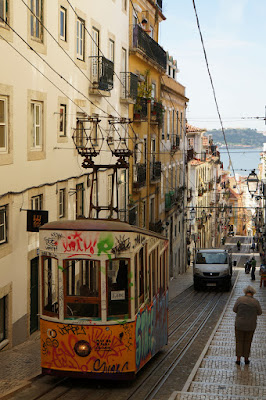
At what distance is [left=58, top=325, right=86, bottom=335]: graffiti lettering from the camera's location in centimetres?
1021

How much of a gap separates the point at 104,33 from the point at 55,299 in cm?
1675

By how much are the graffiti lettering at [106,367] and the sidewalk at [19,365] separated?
124 cm

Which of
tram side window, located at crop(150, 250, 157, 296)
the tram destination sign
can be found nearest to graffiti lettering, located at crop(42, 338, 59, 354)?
tram side window, located at crop(150, 250, 157, 296)

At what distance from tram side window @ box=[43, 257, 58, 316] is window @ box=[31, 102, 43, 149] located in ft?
23.4

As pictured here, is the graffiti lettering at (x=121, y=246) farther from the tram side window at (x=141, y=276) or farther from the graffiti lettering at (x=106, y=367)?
the graffiti lettering at (x=106, y=367)

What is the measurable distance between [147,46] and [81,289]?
24.2 metres

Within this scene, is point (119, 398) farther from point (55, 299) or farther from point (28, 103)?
point (28, 103)

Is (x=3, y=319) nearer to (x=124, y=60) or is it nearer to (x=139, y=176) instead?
(x=124, y=60)

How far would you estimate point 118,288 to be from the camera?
10.3 meters

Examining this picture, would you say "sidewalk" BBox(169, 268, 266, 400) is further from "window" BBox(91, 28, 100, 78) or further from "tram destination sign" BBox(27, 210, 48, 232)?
"window" BBox(91, 28, 100, 78)

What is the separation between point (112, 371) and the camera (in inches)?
405

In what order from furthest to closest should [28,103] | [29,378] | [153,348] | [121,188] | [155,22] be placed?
[155,22] < [121,188] < [28,103] < [153,348] < [29,378]

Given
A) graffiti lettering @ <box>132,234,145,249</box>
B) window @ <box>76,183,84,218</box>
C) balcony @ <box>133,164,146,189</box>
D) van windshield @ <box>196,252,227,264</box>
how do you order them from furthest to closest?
van windshield @ <box>196,252,227,264</box>, balcony @ <box>133,164,146,189</box>, window @ <box>76,183,84,218</box>, graffiti lettering @ <box>132,234,145,249</box>

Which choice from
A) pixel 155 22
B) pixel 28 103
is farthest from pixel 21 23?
pixel 155 22
